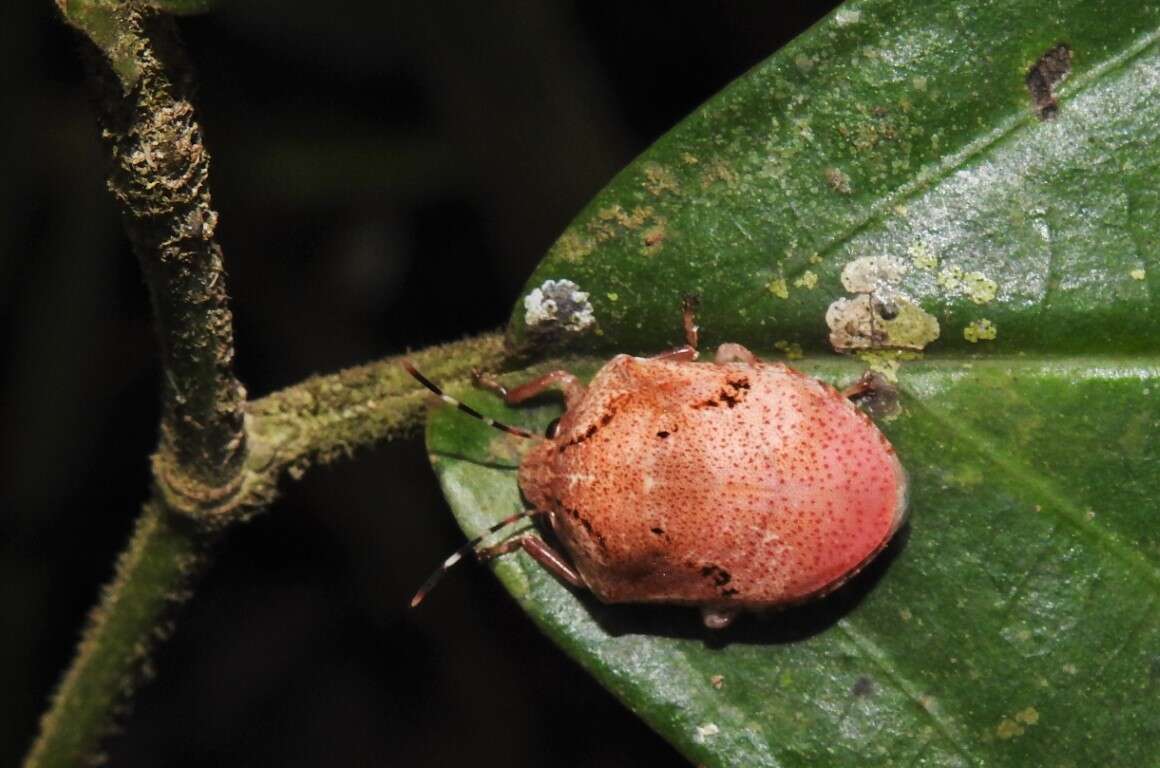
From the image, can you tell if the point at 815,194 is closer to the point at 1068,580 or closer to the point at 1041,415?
the point at 1041,415

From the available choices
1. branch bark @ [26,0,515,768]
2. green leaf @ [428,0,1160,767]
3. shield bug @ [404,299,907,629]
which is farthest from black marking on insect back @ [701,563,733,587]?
branch bark @ [26,0,515,768]

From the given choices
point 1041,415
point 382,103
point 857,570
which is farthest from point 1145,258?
point 382,103

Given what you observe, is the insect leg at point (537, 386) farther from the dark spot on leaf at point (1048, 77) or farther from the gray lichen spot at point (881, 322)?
A: the dark spot on leaf at point (1048, 77)

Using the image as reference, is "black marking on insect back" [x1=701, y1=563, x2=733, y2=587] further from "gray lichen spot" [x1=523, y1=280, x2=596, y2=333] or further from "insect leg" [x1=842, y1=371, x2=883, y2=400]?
"gray lichen spot" [x1=523, y1=280, x2=596, y2=333]

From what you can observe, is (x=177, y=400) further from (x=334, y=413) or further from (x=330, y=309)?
(x=330, y=309)

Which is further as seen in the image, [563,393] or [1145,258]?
[563,393]

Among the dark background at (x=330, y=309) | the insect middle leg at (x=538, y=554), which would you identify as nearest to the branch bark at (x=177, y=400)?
the insect middle leg at (x=538, y=554)

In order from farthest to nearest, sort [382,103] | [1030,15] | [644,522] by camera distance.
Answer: [382,103]
[644,522]
[1030,15]
